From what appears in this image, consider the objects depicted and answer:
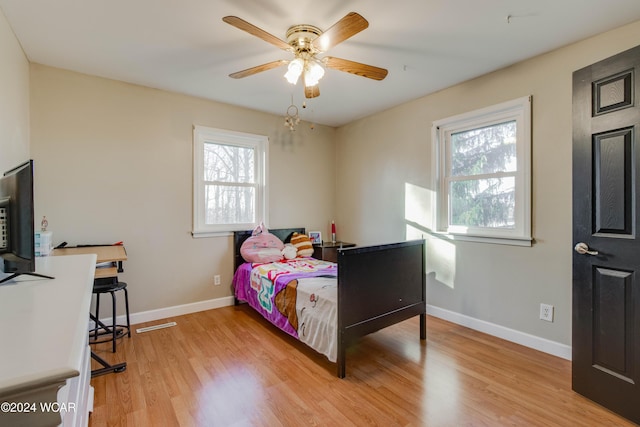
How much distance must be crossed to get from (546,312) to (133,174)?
410 cm

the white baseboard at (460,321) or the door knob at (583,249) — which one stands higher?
the door knob at (583,249)

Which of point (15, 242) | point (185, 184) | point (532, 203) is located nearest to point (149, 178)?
point (185, 184)

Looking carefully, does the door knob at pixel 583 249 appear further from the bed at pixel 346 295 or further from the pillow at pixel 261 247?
the pillow at pixel 261 247

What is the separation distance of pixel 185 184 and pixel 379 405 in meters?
2.92

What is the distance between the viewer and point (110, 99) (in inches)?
119

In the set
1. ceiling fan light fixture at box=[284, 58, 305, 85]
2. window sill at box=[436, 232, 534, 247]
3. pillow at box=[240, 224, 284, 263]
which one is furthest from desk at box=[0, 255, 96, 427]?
window sill at box=[436, 232, 534, 247]

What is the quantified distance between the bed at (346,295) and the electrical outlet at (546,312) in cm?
95

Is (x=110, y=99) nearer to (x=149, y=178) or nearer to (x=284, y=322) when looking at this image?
(x=149, y=178)

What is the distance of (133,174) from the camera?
10.3ft

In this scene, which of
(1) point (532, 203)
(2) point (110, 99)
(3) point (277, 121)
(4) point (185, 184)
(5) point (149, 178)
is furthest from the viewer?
(3) point (277, 121)

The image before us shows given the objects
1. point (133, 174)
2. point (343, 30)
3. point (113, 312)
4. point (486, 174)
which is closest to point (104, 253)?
point (113, 312)

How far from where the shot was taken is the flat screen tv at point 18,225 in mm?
1298

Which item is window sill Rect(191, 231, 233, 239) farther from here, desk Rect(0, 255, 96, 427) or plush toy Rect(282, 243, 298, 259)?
desk Rect(0, 255, 96, 427)

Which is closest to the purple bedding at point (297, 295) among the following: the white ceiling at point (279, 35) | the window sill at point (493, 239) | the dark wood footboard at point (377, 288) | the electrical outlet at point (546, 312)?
the dark wood footboard at point (377, 288)
